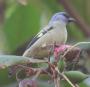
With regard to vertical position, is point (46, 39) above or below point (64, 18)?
below

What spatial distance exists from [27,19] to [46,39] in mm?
1096

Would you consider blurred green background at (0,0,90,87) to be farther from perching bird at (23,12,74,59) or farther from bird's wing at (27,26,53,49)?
bird's wing at (27,26,53,49)

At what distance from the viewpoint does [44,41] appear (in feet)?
8.05

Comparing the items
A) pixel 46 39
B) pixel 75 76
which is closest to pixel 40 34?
pixel 46 39

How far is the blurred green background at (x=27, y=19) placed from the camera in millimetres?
3385

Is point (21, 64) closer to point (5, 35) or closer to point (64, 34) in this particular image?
point (64, 34)

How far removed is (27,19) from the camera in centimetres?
354

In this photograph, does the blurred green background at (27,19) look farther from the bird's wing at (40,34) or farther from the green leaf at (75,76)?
the green leaf at (75,76)

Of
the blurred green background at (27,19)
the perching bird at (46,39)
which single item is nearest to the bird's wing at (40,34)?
the perching bird at (46,39)

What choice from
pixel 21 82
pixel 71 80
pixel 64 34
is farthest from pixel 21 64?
pixel 64 34

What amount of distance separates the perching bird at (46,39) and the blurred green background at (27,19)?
1.59 feet

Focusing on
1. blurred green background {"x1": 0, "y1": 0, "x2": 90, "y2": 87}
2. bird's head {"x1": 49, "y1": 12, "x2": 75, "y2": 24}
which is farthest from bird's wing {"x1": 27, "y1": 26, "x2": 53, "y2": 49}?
blurred green background {"x1": 0, "y1": 0, "x2": 90, "y2": 87}

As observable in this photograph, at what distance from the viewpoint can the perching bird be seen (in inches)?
90.7

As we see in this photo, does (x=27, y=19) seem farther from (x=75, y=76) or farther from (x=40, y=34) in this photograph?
(x=75, y=76)
